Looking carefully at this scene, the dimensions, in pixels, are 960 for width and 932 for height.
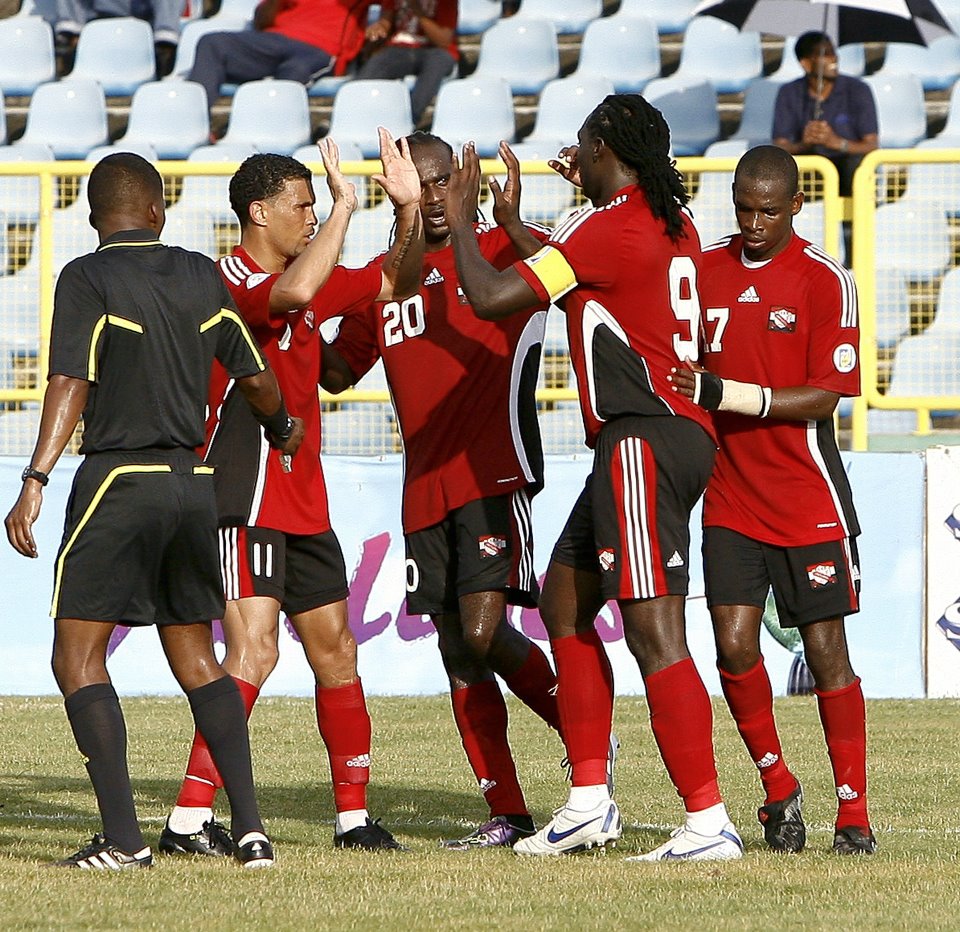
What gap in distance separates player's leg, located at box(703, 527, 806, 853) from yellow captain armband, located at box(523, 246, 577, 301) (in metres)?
1.08

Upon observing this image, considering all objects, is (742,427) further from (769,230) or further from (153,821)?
(153,821)

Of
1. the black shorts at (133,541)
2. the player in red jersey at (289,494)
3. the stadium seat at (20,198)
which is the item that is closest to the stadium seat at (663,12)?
the stadium seat at (20,198)

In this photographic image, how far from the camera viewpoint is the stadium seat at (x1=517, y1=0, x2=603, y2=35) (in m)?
16.1

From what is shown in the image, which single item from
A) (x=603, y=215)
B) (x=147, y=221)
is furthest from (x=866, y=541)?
(x=147, y=221)

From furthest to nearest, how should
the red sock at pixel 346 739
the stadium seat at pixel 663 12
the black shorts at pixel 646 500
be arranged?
the stadium seat at pixel 663 12 → the red sock at pixel 346 739 → the black shorts at pixel 646 500

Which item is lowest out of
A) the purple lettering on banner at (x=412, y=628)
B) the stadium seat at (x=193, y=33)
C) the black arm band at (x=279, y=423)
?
the purple lettering on banner at (x=412, y=628)

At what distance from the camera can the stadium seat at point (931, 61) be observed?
1532cm

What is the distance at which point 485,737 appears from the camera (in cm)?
618

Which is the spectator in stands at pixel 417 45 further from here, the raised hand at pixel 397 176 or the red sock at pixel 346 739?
the red sock at pixel 346 739

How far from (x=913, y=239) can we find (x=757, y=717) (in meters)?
5.38

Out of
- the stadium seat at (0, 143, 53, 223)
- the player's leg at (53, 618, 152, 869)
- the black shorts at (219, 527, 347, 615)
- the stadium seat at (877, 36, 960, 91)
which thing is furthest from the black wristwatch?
the stadium seat at (877, 36, 960, 91)

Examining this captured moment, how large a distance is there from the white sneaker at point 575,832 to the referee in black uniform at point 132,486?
0.91 meters

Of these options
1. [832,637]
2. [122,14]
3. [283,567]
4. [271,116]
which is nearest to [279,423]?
[283,567]

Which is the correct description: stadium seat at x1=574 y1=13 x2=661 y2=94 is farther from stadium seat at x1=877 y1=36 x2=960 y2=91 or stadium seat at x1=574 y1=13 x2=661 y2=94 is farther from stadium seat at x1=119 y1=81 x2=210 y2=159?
stadium seat at x1=119 y1=81 x2=210 y2=159
